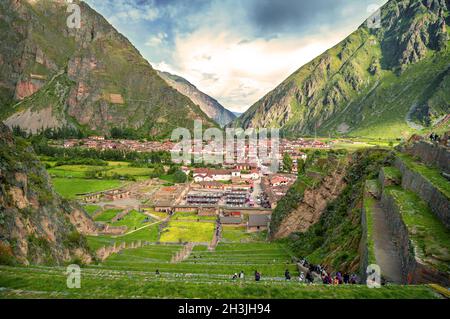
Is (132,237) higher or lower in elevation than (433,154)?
lower

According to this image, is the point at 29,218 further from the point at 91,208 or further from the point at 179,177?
the point at 179,177

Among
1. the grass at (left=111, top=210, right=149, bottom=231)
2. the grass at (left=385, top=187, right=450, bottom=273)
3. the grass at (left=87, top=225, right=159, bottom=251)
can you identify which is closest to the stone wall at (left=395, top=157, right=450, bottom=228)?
the grass at (left=385, top=187, right=450, bottom=273)

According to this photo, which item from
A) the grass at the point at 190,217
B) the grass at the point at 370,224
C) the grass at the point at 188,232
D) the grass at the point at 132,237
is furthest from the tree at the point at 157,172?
the grass at the point at 370,224

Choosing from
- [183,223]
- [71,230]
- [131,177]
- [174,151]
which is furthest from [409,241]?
[174,151]

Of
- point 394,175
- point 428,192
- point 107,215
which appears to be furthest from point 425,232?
point 107,215

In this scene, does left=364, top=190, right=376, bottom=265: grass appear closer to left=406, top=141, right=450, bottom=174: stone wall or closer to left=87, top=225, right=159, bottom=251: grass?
left=406, top=141, right=450, bottom=174: stone wall

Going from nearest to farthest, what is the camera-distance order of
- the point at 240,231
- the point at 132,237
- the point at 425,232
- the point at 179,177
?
1. the point at 425,232
2. the point at 132,237
3. the point at 240,231
4. the point at 179,177

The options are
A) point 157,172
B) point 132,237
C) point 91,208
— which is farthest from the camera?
point 157,172

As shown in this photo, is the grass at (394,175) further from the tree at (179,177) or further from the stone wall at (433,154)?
the tree at (179,177)
